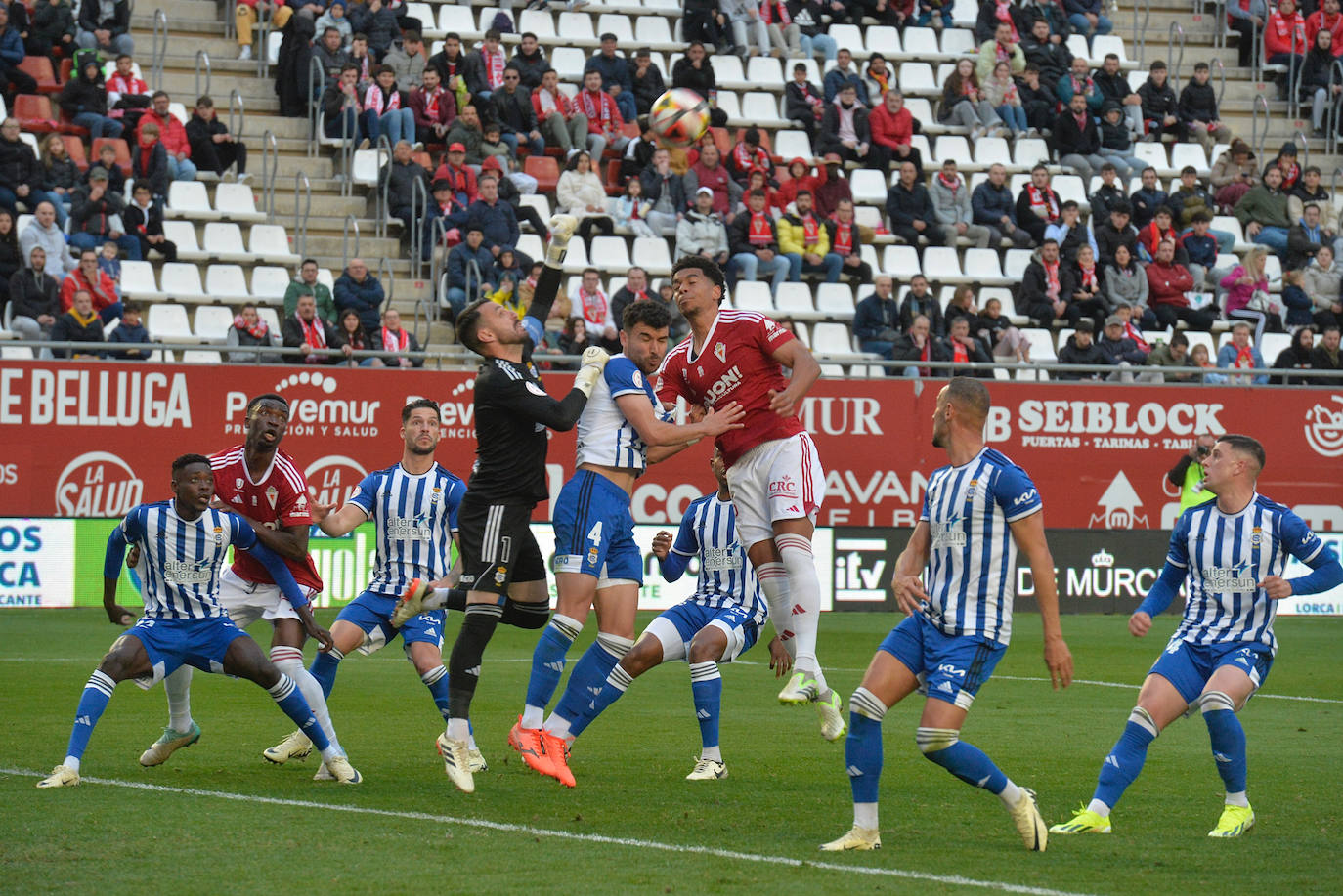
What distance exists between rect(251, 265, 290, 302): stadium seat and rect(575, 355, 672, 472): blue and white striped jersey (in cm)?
1435

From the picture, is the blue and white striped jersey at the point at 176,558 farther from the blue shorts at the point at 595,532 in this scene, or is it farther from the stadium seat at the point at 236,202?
the stadium seat at the point at 236,202

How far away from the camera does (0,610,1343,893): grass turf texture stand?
6867 millimetres

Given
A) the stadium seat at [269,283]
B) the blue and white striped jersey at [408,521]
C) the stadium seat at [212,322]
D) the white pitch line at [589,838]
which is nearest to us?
the white pitch line at [589,838]

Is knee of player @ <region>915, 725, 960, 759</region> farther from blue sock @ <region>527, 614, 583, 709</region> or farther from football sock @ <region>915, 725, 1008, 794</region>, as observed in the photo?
blue sock @ <region>527, 614, 583, 709</region>

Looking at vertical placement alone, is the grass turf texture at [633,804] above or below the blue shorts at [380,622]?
below

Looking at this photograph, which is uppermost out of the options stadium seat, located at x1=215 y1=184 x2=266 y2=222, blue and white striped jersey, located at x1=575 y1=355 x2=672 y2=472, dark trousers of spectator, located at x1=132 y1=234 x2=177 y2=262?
stadium seat, located at x1=215 y1=184 x2=266 y2=222

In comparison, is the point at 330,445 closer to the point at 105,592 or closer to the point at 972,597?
the point at 105,592

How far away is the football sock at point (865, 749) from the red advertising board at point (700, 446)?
44.9 feet

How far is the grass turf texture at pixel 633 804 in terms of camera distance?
687 cm

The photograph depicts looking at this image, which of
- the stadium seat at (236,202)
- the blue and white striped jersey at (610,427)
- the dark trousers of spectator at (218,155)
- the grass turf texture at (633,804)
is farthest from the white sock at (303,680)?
the dark trousers of spectator at (218,155)

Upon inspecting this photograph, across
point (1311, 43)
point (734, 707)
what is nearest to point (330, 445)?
point (734, 707)

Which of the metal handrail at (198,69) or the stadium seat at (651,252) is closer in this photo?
the metal handrail at (198,69)

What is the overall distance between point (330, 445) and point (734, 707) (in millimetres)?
8913

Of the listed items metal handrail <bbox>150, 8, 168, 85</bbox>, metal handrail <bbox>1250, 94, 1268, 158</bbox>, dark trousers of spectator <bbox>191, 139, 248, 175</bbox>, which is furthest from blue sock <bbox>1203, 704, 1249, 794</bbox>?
metal handrail <bbox>1250, 94, 1268, 158</bbox>
